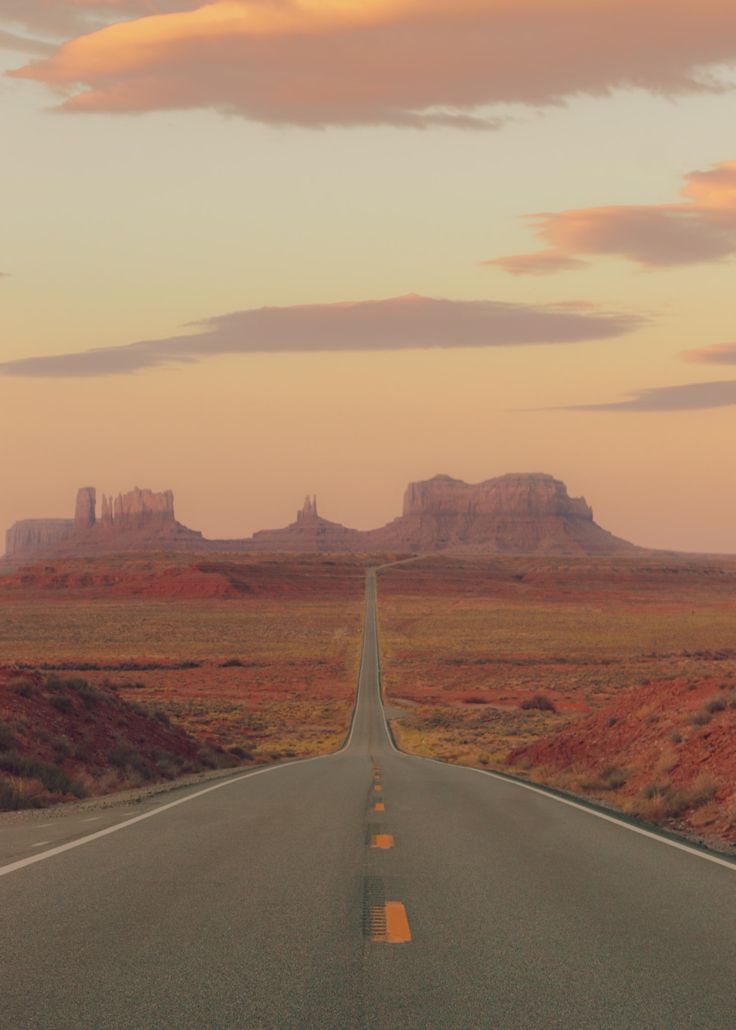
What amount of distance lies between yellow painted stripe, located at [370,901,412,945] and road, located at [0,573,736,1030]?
0.09 feet

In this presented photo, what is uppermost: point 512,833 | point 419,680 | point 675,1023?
point 675,1023

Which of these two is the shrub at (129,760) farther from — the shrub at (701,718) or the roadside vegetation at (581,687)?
the shrub at (701,718)

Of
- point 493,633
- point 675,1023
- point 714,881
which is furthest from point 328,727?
point 493,633

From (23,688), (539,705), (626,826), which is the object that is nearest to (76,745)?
(23,688)

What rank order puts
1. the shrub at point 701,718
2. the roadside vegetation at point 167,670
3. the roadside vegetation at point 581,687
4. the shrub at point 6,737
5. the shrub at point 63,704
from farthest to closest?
the shrub at point 63,704 → the roadside vegetation at point 167,670 → the shrub at point 701,718 → the shrub at point 6,737 → the roadside vegetation at point 581,687

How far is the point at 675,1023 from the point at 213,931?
331cm

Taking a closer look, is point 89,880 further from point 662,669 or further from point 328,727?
point 662,669

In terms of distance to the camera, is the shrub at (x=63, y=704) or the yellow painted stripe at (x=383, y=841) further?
the shrub at (x=63, y=704)

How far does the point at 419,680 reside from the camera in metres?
77.4

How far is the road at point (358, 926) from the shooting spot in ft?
19.4

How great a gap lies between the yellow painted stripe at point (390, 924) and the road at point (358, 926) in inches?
1.1

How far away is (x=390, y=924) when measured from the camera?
795 cm

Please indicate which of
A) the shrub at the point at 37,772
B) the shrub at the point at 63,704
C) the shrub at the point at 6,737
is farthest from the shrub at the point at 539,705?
the shrub at the point at 37,772

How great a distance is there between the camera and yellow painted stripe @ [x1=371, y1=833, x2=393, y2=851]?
39.5 ft
